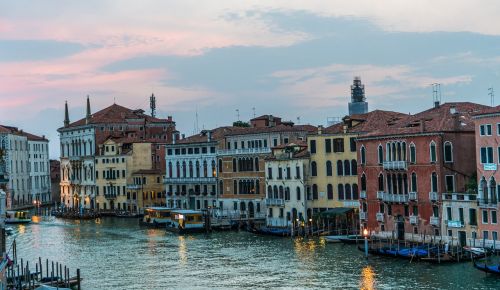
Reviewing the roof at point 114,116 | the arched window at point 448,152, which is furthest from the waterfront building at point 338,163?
the roof at point 114,116

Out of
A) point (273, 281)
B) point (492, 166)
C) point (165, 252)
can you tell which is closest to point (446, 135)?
point (492, 166)

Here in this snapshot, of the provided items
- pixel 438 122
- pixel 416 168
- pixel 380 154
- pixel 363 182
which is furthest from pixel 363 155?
pixel 438 122

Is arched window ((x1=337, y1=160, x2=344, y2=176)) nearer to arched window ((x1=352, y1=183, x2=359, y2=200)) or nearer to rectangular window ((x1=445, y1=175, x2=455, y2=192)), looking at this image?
arched window ((x1=352, y1=183, x2=359, y2=200))

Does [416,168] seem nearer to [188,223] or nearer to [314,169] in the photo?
[314,169]

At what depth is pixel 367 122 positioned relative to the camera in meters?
45.4

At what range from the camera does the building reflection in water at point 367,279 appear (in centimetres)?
2779

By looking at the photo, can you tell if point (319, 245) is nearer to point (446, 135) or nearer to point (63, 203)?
point (446, 135)

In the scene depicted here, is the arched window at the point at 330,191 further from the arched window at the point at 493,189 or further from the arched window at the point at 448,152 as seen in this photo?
the arched window at the point at 493,189

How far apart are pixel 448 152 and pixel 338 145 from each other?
10303mm

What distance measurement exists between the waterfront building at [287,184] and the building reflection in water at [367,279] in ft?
48.7

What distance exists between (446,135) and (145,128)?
43.8m

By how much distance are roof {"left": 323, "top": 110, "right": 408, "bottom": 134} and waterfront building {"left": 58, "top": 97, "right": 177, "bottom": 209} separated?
2653 centimetres

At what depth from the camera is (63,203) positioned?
251 feet

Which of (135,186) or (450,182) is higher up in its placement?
(135,186)
